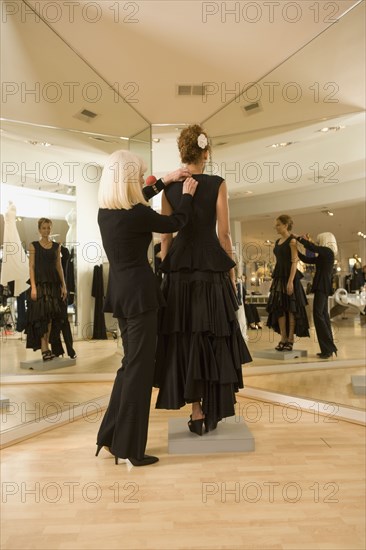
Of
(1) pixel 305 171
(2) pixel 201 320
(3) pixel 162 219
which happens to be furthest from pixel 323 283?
(3) pixel 162 219

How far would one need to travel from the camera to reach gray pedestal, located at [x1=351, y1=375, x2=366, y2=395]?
3.45 m

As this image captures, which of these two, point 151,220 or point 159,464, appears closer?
point 151,220

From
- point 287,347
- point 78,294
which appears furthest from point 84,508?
point 287,347

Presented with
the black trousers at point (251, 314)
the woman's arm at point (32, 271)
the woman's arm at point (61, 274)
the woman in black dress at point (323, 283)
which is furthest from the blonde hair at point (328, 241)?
the woman's arm at point (32, 271)

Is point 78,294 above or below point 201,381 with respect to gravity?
above

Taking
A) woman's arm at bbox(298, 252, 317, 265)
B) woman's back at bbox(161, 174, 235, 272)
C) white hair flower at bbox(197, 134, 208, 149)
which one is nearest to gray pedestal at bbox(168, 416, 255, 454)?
woman's back at bbox(161, 174, 235, 272)

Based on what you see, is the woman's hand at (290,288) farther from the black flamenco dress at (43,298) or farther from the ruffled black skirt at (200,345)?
the black flamenco dress at (43,298)

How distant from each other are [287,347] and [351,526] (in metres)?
2.20

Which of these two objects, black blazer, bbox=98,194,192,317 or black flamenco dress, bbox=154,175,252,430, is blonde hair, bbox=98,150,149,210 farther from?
black flamenco dress, bbox=154,175,252,430

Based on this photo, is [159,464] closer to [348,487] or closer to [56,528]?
[56,528]

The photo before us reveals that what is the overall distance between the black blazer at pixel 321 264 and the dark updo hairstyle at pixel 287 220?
4.8 inches

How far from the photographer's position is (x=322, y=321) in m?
3.70

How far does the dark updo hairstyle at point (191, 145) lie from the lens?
271 centimetres

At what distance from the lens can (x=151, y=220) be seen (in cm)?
227
